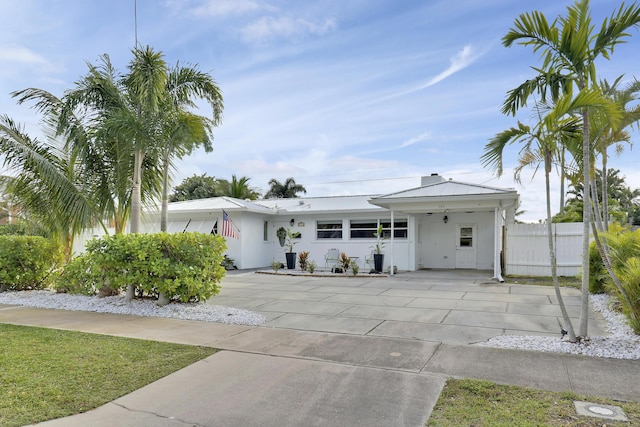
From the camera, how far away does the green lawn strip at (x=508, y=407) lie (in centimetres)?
341

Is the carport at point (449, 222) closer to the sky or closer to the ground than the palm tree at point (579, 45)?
closer to the ground

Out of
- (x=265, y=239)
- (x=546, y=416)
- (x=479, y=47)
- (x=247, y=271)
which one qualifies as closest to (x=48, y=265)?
(x=247, y=271)

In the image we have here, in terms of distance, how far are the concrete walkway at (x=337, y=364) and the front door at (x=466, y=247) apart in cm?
845

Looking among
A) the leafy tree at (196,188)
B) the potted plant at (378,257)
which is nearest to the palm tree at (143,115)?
the potted plant at (378,257)

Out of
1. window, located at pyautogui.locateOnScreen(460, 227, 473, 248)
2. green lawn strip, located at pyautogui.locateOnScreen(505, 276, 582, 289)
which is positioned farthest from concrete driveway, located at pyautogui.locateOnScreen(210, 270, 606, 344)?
window, located at pyautogui.locateOnScreen(460, 227, 473, 248)

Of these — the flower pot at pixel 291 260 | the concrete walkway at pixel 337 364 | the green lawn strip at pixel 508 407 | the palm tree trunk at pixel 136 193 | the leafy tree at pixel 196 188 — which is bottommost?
the concrete walkway at pixel 337 364

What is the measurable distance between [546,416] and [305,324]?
176 inches

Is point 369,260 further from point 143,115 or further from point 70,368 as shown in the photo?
point 70,368

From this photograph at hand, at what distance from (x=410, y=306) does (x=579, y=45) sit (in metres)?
5.78

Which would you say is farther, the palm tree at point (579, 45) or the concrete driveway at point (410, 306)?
the concrete driveway at point (410, 306)

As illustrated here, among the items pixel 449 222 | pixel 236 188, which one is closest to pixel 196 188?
pixel 236 188

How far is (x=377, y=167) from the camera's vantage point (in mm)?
33938

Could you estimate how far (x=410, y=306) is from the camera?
9.02m

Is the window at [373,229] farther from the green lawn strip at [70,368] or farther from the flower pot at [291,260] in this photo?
the green lawn strip at [70,368]
